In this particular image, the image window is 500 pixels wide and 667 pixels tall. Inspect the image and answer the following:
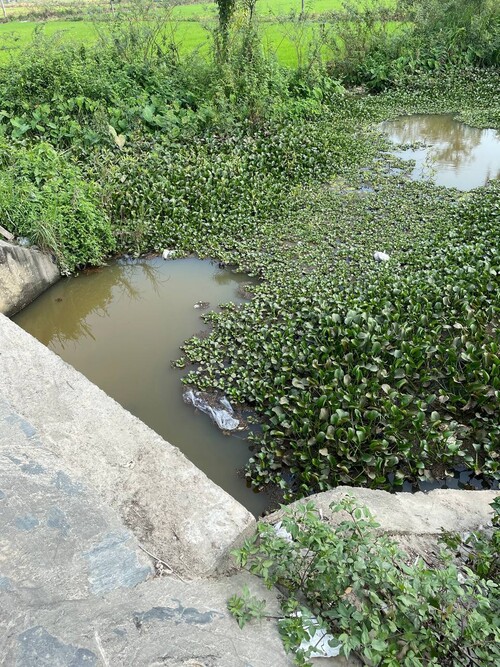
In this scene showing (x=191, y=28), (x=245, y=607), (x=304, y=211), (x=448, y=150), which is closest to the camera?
(x=245, y=607)

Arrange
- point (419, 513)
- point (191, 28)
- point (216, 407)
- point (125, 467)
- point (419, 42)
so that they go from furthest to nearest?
point (191, 28), point (419, 42), point (216, 407), point (125, 467), point (419, 513)

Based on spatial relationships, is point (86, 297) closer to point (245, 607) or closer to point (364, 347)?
point (364, 347)

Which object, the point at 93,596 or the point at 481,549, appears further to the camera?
the point at 481,549

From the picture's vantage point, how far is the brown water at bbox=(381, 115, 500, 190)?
7586 mm

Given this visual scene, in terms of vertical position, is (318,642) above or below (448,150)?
above

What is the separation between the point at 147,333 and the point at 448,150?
619 cm

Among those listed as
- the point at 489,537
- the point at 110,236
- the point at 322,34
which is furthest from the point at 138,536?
the point at 322,34

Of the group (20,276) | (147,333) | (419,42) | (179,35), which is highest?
(179,35)

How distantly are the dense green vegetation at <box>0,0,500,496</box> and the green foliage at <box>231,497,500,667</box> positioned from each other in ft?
3.89

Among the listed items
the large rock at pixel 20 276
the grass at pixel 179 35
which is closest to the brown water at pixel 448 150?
the grass at pixel 179 35

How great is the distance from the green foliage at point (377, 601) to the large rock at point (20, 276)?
Answer: 406 centimetres

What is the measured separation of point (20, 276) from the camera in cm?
532

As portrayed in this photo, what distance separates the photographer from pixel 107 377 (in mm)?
4504

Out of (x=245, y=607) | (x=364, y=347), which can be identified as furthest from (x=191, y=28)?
(x=245, y=607)
